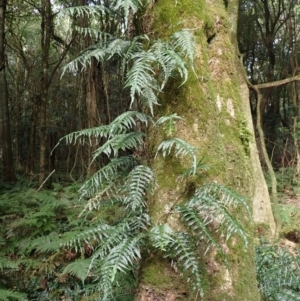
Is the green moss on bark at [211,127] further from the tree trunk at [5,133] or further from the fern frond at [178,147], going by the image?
the tree trunk at [5,133]

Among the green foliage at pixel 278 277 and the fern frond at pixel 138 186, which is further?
the green foliage at pixel 278 277

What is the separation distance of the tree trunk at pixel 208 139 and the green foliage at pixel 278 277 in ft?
1.68

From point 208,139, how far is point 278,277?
1150 mm

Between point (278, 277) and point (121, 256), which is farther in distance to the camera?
point (278, 277)

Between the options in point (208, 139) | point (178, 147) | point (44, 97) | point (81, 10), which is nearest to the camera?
point (178, 147)

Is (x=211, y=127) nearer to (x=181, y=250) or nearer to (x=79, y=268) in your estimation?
(x=181, y=250)

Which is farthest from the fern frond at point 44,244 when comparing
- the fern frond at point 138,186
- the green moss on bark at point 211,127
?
the green moss on bark at point 211,127

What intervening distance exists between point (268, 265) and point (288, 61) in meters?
13.1

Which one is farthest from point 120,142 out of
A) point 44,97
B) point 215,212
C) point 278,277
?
point 44,97

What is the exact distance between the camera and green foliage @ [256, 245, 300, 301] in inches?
80.7

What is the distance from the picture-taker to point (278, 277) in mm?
2238

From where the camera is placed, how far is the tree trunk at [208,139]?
5.00 feet

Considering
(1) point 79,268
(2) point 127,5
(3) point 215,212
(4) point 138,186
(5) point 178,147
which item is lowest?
(1) point 79,268

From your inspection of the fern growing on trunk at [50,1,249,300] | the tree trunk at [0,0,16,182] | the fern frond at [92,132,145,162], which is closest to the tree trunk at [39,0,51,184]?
the tree trunk at [0,0,16,182]
